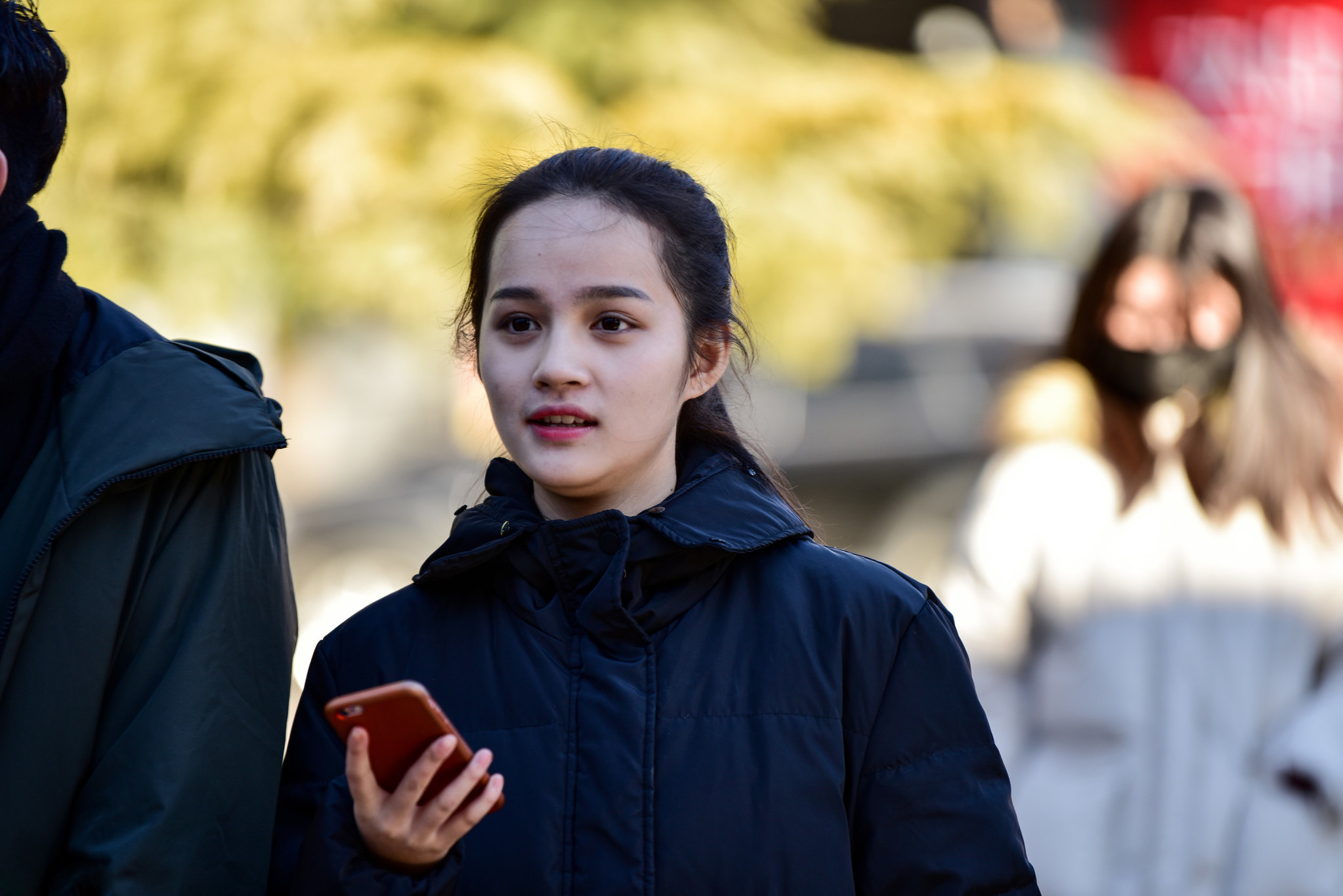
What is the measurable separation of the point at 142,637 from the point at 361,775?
488 millimetres

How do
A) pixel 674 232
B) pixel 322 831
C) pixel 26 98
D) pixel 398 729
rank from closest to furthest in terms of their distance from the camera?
pixel 398 729
pixel 322 831
pixel 26 98
pixel 674 232

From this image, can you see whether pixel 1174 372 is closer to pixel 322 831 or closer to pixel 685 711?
pixel 685 711

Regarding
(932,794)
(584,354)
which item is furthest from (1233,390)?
(584,354)

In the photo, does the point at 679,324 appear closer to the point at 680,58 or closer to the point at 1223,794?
the point at 1223,794

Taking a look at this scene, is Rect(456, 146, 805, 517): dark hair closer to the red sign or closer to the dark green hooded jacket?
the dark green hooded jacket

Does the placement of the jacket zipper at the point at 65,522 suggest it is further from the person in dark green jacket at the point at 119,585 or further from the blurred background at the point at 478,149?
the blurred background at the point at 478,149

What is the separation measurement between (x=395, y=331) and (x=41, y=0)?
63.4 inches

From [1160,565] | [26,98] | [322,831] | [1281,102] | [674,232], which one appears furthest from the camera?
[1281,102]

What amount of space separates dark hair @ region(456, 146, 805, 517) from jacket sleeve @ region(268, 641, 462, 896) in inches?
24.7

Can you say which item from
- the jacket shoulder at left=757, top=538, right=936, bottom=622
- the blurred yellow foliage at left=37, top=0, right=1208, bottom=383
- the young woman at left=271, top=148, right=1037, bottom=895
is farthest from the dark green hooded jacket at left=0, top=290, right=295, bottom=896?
the blurred yellow foliage at left=37, top=0, right=1208, bottom=383

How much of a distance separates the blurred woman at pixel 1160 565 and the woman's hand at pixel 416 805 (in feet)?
6.68


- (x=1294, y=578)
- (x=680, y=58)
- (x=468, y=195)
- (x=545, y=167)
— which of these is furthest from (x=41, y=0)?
(x=1294, y=578)

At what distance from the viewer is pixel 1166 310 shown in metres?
3.49

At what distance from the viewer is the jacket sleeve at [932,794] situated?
1782 millimetres
